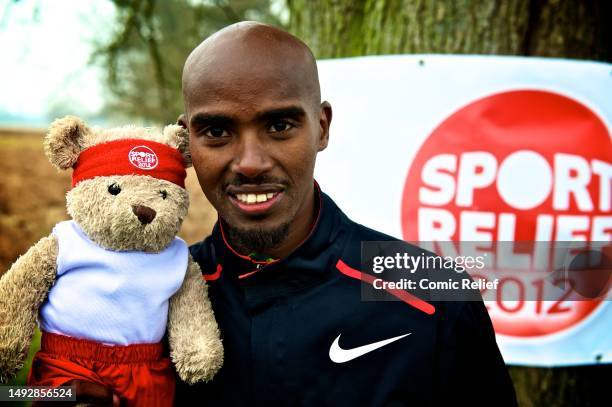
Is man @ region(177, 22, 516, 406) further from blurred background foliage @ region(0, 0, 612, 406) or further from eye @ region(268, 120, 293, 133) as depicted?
blurred background foliage @ region(0, 0, 612, 406)

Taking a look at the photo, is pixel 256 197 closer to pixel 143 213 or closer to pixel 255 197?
pixel 255 197

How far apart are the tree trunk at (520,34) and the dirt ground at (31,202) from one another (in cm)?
485

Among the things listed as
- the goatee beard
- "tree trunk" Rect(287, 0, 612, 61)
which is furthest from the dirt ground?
the goatee beard

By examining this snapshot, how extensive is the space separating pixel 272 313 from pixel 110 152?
2.30 feet

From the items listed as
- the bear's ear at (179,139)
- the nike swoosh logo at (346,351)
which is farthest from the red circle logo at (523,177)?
the bear's ear at (179,139)

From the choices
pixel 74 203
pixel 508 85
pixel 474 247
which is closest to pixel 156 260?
pixel 74 203

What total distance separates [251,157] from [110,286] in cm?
55

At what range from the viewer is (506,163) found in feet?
8.29

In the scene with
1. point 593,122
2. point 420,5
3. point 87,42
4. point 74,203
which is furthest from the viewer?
point 87,42

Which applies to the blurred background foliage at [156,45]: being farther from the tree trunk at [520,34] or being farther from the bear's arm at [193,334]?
the bear's arm at [193,334]

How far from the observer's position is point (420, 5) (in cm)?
275

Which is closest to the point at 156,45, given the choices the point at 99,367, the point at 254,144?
the point at 254,144

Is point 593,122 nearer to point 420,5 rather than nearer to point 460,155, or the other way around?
point 460,155

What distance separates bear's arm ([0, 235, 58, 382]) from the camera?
1620mm
